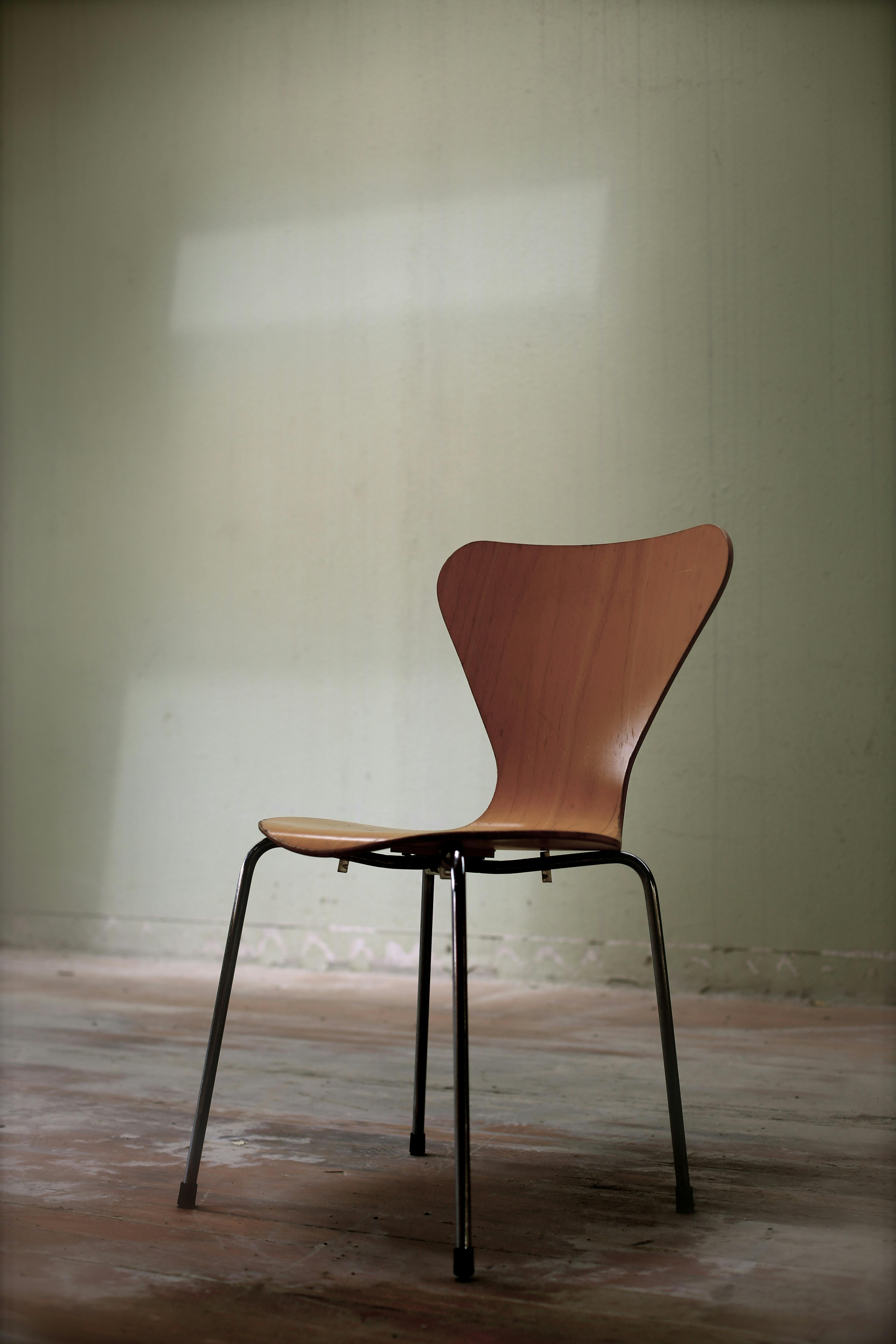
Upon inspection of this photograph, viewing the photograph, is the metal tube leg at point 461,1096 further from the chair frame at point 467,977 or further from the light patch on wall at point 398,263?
the light patch on wall at point 398,263

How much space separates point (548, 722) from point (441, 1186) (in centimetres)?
57

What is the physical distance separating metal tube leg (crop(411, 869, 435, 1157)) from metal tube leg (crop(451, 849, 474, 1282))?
35cm

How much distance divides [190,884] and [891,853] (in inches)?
76.6

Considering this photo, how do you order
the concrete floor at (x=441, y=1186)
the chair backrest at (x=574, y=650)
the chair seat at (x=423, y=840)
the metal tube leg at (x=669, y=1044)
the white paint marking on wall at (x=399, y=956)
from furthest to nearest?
1. the white paint marking on wall at (x=399, y=956)
2. the chair backrest at (x=574, y=650)
3. the metal tube leg at (x=669, y=1044)
4. the chair seat at (x=423, y=840)
5. the concrete floor at (x=441, y=1186)

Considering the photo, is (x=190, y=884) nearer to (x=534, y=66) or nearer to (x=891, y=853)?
(x=891, y=853)

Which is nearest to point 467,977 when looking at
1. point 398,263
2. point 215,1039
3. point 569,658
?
point 215,1039

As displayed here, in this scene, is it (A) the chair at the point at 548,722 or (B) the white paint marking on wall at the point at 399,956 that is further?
(B) the white paint marking on wall at the point at 399,956

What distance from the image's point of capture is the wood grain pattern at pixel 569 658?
4.25ft

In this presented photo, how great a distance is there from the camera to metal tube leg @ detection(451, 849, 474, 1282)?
100 cm

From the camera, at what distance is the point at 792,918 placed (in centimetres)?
273

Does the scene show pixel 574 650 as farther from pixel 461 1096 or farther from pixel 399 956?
pixel 399 956

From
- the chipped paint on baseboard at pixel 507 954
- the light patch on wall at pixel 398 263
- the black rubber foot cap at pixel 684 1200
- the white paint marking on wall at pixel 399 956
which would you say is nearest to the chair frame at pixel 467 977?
the black rubber foot cap at pixel 684 1200

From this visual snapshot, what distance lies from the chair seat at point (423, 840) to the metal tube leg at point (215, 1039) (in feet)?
0.12

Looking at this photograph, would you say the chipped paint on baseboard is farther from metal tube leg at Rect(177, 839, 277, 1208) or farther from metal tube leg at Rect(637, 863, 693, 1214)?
metal tube leg at Rect(177, 839, 277, 1208)
